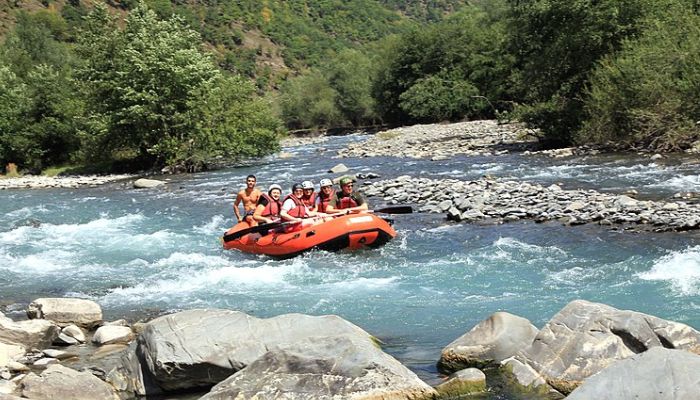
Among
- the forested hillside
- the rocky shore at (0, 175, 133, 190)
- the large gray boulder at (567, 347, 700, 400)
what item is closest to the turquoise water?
the large gray boulder at (567, 347, 700, 400)

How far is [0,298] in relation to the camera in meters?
10.4

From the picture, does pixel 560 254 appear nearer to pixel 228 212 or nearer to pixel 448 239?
pixel 448 239

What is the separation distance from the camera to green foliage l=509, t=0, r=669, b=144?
26297 mm

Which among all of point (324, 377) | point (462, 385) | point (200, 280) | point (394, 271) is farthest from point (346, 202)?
point (324, 377)

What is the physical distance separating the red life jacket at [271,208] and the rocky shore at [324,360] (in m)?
6.79

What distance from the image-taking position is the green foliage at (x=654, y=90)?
22.4 metres

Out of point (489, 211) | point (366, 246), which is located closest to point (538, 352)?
point (366, 246)

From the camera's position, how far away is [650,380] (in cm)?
443

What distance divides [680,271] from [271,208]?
7211 millimetres

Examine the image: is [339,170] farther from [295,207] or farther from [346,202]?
[295,207]

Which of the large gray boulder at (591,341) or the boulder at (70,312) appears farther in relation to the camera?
the boulder at (70,312)

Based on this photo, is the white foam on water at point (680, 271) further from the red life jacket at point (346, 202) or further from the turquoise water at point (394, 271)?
the red life jacket at point (346, 202)

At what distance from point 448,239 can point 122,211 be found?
9.75 meters

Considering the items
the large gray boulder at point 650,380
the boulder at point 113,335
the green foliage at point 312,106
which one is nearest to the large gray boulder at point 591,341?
the large gray boulder at point 650,380
